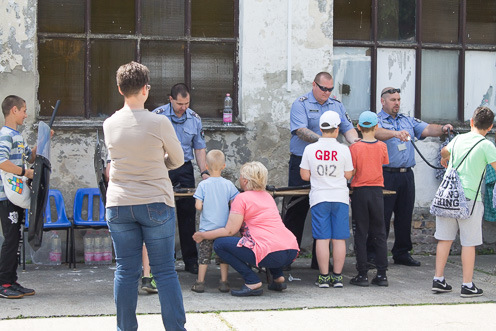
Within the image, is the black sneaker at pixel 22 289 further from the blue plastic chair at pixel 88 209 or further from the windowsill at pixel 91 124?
the windowsill at pixel 91 124

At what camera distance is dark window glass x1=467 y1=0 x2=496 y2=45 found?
9891 millimetres

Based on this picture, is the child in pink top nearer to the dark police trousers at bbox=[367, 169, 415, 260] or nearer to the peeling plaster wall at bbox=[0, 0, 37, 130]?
the dark police trousers at bbox=[367, 169, 415, 260]

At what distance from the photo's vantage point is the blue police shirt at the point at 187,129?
312 inches

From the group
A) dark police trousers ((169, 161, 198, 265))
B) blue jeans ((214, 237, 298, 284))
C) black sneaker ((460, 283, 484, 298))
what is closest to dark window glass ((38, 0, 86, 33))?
dark police trousers ((169, 161, 198, 265))

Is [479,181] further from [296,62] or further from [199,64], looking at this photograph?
[199,64]

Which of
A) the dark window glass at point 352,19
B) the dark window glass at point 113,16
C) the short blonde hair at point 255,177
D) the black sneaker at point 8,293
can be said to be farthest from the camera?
the dark window glass at point 352,19

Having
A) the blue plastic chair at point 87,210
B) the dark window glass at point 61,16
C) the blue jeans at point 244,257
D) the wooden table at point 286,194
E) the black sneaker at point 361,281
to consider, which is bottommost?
the black sneaker at point 361,281

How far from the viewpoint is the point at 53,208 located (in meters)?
8.58

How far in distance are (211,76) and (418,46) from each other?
2.72 m

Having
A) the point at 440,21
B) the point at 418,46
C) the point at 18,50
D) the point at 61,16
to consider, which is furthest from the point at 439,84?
the point at 18,50

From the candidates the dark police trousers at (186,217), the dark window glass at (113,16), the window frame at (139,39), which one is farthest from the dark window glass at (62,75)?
the dark police trousers at (186,217)

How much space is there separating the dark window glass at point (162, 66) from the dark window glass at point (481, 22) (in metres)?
3.81

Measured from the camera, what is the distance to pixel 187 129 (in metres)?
7.97

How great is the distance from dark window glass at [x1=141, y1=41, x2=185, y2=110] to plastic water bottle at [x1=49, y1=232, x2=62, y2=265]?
6.12ft
